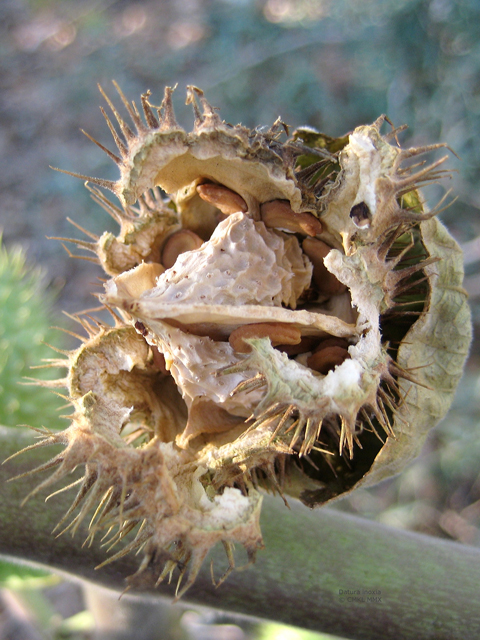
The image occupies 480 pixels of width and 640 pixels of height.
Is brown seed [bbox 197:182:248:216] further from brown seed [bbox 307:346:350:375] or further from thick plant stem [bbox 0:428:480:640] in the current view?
thick plant stem [bbox 0:428:480:640]

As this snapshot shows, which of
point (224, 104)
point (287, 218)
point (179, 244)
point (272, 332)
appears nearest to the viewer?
point (272, 332)

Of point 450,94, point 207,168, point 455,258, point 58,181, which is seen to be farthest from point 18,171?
point 455,258

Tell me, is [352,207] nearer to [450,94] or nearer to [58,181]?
[450,94]

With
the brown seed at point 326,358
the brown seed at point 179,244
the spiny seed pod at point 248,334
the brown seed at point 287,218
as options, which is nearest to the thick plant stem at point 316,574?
the spiny seed pod at point 248,334

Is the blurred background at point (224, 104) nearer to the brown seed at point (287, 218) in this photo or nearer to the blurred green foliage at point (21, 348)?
the blurred green foliage at point (21, 348)

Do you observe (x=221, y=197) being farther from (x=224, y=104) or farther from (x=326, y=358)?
(x=224, y=104)

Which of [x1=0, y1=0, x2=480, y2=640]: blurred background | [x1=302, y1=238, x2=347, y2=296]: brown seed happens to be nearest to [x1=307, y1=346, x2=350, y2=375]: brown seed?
[x1=302, y1=238, x2=347, y2=296]: brown seed

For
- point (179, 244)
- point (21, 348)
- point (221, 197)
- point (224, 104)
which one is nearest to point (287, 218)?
point (221, 197)
